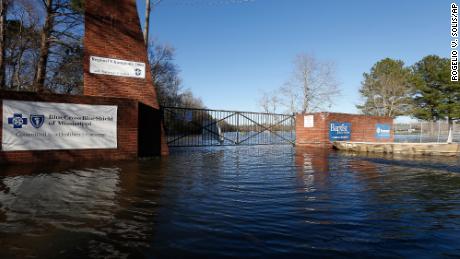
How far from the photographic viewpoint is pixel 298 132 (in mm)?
18719

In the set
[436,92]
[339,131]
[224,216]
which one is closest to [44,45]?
[224,216]

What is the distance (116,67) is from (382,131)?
18396 mm

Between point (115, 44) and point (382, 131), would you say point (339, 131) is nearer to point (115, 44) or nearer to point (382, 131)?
point (382, 131)

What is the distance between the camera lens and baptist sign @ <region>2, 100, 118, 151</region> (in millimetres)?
8078

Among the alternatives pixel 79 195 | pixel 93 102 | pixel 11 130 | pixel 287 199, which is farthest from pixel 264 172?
pixel 11 130

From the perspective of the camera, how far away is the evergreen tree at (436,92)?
30953 mm

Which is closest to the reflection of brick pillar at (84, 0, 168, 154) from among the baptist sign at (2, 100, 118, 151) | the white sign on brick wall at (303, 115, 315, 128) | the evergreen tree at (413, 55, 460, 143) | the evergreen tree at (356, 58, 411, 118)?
A: the baptist sign at (2, 100, 118, 151)

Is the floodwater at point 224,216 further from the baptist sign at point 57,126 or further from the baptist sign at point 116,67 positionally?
the baptist sign at point 116,67

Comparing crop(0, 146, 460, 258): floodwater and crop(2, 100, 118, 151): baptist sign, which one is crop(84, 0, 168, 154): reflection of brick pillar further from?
crop(0, 146, 460, 258): floodwater

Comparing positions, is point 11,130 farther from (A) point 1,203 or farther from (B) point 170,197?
(B) point 170,197

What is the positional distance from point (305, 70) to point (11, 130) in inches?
1275

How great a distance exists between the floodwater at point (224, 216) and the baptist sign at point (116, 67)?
504cm

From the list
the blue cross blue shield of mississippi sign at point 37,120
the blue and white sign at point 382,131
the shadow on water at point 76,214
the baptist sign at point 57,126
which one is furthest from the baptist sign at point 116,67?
the blue and white sign at point 382,131

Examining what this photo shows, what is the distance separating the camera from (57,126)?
28.6 ft
